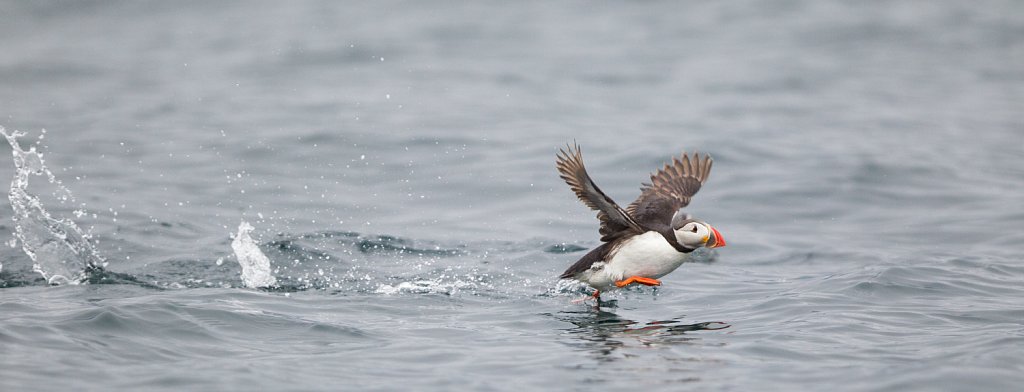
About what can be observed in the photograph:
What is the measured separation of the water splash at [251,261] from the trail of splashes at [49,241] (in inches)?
44.9

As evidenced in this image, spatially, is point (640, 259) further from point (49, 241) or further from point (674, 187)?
point (49, 241)

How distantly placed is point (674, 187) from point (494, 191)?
13.5 feet

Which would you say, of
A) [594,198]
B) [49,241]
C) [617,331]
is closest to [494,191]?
[594,198]

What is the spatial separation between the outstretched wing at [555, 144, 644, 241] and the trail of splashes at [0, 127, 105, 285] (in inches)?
156

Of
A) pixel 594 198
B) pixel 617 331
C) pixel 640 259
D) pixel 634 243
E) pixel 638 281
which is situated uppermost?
pixel 594 198

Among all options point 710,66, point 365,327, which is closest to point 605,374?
point 365,327

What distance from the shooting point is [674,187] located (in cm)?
923

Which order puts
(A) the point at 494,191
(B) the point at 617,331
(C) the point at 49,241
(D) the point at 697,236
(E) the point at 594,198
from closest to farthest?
1. (B) the point at 617,331
2. (E) the point at 594,198
3. (D) the point at 697,236
4. (C) the point at 49,241
5. (A) the point at 494,191

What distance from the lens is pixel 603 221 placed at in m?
8.40

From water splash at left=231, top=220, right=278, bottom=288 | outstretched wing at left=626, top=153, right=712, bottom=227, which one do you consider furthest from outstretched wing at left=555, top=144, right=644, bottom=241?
water splash at left=231, top=220, right=278, bottom=288

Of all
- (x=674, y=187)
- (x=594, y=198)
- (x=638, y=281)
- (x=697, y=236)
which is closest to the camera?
(x=594, y=198)

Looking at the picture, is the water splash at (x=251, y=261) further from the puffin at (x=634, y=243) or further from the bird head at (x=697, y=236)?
the bird head at (x=697, y=236)

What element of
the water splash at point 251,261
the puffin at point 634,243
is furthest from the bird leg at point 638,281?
the water splash at point 251,261

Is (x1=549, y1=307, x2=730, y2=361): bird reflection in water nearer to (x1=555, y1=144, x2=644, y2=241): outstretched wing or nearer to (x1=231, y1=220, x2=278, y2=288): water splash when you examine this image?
(x1=555, y1=144, x2=644, y2=241): outstretched wing
